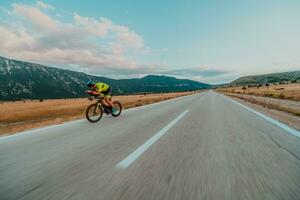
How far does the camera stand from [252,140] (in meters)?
6.86

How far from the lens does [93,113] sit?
12.5 m

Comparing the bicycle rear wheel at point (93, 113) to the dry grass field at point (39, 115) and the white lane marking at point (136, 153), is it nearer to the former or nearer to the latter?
the dry grass field at point (39, 115)

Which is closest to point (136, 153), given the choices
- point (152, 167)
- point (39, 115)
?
point (152, 167)

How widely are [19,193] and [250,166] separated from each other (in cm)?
347

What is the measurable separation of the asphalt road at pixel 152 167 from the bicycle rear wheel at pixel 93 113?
4378mm

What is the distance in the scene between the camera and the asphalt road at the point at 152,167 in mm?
3291

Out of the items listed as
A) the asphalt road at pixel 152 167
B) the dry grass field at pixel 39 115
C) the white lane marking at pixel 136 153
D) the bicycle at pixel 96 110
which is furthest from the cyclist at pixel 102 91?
the white lane marking at pixel 136 153

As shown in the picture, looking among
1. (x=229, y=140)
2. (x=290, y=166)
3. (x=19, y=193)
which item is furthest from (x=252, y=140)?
(x=19, y=193)

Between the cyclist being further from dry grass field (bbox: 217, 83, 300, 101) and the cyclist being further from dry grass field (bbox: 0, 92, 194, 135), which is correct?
dry grass field (bbox: 217, 83, 300, 101)

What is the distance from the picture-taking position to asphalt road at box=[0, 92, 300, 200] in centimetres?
329

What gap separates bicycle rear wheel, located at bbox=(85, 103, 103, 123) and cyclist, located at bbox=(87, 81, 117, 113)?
0.53m

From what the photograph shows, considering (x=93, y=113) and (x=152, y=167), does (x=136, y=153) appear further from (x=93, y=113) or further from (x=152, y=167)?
(x=93, y=113)

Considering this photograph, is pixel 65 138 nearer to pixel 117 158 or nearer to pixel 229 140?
pixel 117 158

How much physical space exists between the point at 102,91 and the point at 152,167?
8772 millimetres
